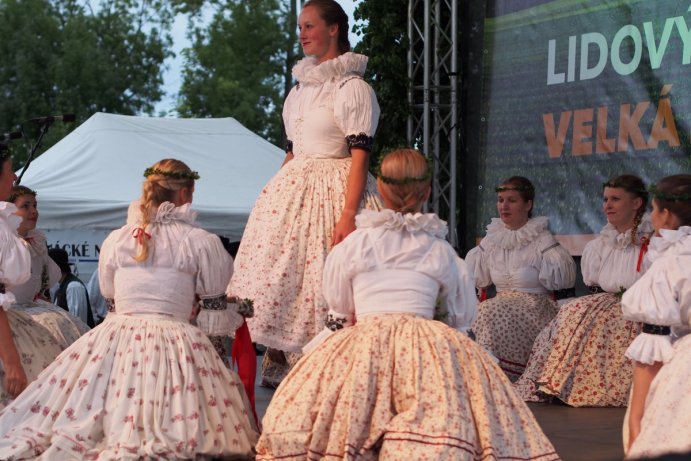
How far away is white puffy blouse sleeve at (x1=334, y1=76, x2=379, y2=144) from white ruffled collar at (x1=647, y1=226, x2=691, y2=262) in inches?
54.9

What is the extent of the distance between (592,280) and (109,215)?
6.16m

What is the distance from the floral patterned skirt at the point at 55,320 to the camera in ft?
19.4

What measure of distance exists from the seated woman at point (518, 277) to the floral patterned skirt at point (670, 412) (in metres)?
2.87

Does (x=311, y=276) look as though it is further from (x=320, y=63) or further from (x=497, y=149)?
(x=497, y=149)

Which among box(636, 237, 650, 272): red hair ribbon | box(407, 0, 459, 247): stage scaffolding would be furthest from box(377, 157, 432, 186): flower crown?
box(407, 0, 459, 247): stage scaffolding

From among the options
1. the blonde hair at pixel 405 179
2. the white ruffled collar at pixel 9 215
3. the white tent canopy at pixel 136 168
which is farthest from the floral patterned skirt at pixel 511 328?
the white tent canopy at pixel 136 168

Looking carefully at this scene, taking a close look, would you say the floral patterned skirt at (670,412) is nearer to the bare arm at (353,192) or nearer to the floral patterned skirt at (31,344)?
the bare arm at (353,192)

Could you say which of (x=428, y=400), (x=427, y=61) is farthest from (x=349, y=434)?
(x=427, y=61)

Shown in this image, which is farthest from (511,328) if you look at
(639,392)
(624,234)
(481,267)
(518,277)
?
(639,392)

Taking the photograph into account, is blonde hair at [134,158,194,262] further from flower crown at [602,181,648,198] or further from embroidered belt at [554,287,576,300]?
embroidered belt at [554,287,576,300]

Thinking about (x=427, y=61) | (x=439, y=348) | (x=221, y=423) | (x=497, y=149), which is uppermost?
(x=427, y=61)

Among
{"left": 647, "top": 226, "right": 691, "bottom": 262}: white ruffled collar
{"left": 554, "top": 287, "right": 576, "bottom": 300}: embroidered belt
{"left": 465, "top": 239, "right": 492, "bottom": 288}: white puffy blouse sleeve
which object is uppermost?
{"left": 647, "top": 226, "right": 691, "bottom": 262}: white ruffled collar

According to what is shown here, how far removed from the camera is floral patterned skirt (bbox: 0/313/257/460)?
12.2ft

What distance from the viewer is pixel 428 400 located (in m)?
3.33
